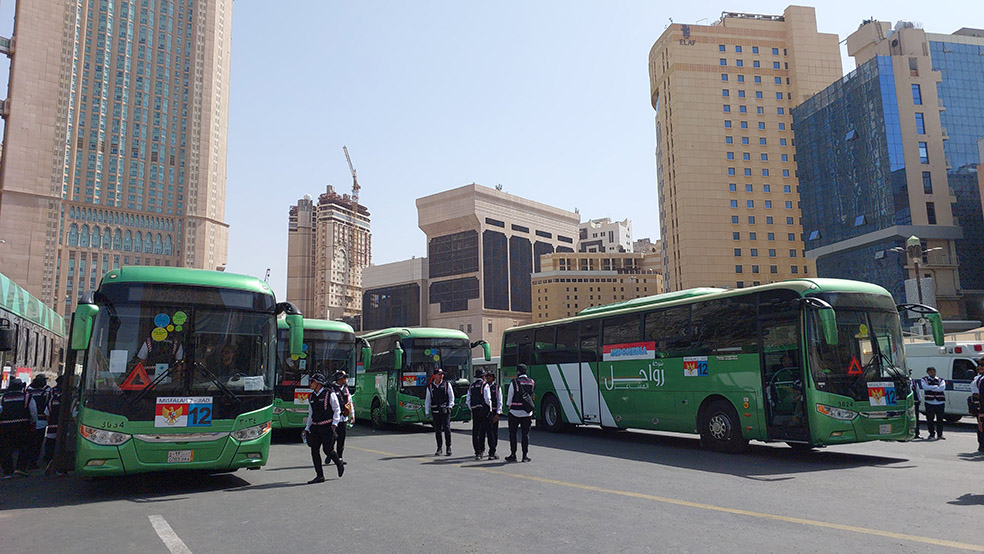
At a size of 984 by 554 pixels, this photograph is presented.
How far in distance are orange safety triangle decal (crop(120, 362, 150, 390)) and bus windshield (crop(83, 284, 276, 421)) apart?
12 mm

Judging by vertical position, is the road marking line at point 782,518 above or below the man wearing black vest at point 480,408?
below

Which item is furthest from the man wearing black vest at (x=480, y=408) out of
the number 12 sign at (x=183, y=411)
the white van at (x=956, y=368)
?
the white van at (x=956, y=368)

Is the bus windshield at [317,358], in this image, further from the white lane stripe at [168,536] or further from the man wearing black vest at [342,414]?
the white lane stripe at [168,536]

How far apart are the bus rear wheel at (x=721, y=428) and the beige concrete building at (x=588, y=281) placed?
130m

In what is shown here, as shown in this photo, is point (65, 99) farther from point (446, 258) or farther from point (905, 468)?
point (905, 468)

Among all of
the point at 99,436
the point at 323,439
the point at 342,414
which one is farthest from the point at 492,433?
the point at 99,436

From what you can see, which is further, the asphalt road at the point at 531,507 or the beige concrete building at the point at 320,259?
the beige concrete building at the point at 320,259

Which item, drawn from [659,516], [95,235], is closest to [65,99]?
[95,235]

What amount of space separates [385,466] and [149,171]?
115291mm

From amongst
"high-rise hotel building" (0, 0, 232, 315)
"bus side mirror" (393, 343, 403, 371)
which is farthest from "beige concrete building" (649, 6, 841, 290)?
"bus side mirror" (393, 343, 403, 371)

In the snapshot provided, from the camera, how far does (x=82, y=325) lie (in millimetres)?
8828

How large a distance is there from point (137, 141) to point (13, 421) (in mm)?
113350

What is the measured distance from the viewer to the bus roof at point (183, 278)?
9.37 meters

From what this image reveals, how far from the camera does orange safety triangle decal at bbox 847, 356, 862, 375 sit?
1159 cm
